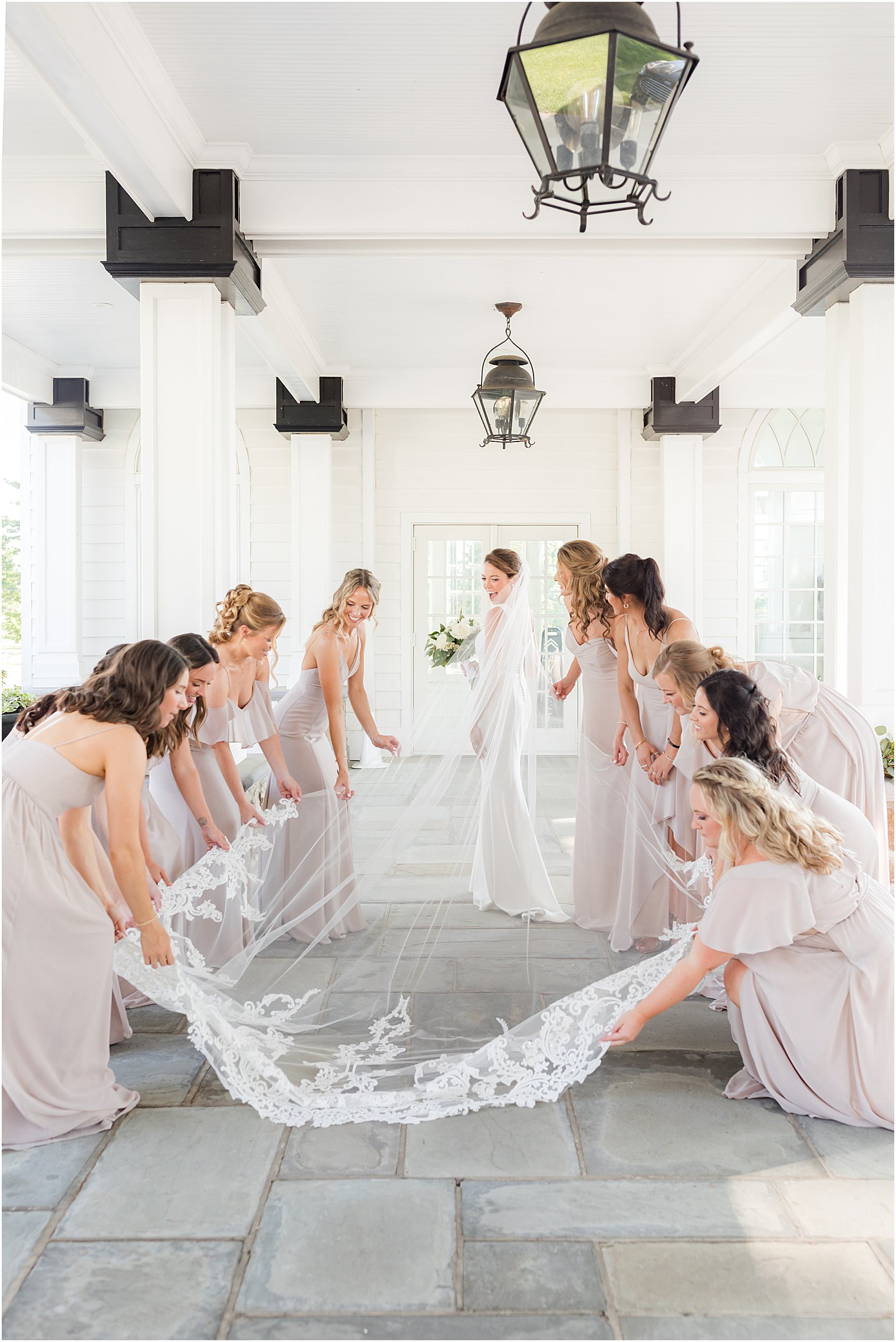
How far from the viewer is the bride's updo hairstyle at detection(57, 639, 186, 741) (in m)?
2.62

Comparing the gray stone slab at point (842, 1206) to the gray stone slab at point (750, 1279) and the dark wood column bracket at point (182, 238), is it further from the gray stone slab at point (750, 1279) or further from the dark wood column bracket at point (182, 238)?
the dark wood column bracket at point (182, 238)

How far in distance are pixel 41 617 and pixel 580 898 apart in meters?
6.70

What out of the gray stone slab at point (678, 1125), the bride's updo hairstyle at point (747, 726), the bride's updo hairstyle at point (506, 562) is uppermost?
the bride's updo hairstyle at point (506, 562)

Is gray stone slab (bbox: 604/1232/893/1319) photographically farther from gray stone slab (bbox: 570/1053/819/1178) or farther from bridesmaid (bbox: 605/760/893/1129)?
bridesmaid (bbox: 605/760/893/1129)

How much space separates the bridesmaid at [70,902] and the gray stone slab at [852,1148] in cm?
184

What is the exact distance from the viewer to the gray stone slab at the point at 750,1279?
1856mm

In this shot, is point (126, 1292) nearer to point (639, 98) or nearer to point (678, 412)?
point (639, 98)

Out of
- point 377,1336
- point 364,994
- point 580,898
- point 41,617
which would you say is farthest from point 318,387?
point 377,1336

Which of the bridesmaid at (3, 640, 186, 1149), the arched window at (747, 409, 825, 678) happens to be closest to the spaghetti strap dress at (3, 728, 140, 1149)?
the bridesmaid at (3, 640, 186, 1149)

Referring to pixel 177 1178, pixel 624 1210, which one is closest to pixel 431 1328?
pixel 624 1210

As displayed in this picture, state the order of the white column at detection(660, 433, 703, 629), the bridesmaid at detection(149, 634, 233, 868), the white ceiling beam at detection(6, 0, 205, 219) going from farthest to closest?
the white column at detection(660, 433, 703, 629), the bridesmaid at detection(149, 634, 233, 868), the white ceiling beam at detection(6, 0, 205, 219)

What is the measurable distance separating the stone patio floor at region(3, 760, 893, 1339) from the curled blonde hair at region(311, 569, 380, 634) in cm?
195

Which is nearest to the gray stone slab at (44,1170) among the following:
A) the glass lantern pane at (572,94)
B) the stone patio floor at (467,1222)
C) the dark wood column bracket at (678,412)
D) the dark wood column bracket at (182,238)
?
the stone patio floor at (467,1222)

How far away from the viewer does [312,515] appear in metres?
8.73
